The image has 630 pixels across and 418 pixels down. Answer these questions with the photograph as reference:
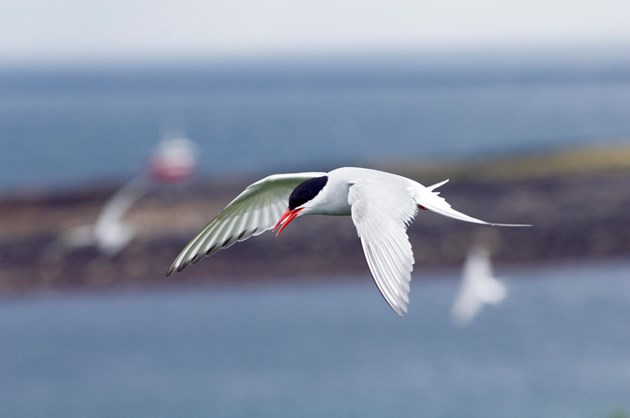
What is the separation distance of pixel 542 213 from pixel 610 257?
1.74 metres

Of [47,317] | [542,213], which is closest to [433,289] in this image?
[542,213]

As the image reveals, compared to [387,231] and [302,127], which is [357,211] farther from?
[302,127]

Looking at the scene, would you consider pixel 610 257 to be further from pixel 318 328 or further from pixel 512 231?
pixel 318 328

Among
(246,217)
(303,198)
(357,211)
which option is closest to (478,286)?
(246,217)

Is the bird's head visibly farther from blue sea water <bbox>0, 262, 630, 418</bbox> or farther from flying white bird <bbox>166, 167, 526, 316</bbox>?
blue sea water <bbox>0, 262, 630, 418</bbox>

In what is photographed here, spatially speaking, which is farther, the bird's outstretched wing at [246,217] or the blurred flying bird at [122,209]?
the blurred flying bird at [122,209]

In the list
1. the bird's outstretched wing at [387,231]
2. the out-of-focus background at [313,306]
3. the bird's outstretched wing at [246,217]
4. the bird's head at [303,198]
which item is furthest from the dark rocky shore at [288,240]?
the bird's outstretched wing at [387,231]

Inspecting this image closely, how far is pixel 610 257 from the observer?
80.7 feet

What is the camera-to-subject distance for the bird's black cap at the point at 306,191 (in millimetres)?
8273

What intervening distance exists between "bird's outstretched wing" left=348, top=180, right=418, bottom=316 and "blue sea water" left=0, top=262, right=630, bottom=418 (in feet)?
30.9

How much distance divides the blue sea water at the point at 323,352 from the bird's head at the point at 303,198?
9192 millimetres

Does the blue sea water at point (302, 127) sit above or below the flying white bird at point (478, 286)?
below

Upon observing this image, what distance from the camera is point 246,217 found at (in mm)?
9164

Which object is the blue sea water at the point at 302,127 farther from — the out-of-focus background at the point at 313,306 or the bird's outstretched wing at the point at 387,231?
the bird's outstretched wing at the point at 387,231
